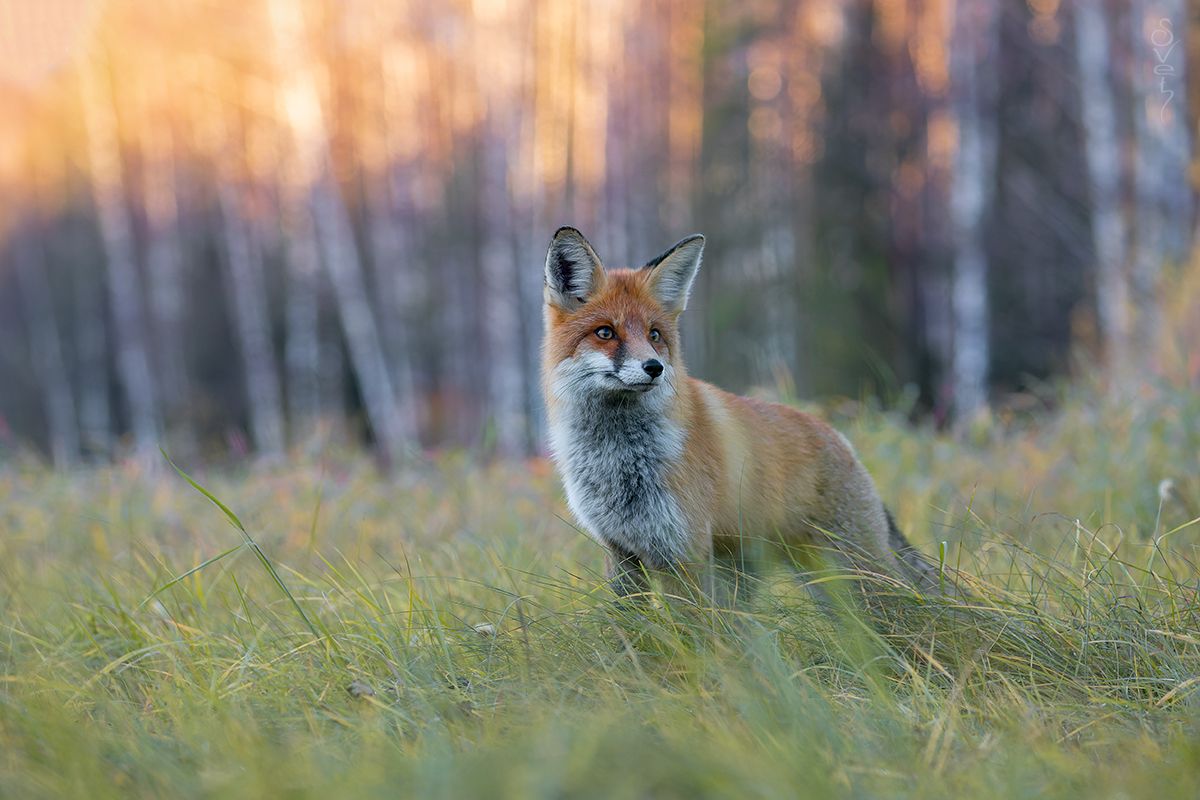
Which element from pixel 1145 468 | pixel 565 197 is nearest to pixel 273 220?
pixel 565 197

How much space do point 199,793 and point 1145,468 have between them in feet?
17.8

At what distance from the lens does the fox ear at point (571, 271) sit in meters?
4.33

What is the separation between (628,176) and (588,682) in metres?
21.8

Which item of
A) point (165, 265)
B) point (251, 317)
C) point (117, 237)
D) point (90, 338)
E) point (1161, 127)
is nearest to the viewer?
point (1161, 127)

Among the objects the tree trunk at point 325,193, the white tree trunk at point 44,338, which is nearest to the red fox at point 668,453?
the tree trunk at point 325,193

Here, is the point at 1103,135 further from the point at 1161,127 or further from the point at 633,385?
the point at 633,385

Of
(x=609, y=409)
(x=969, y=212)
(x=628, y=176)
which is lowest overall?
(x=609, y=409)

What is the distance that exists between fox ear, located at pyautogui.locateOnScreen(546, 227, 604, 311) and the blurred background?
19.8 ft

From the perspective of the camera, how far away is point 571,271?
14.7 feet

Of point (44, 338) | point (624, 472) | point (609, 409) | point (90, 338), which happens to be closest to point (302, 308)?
point (90, 338)

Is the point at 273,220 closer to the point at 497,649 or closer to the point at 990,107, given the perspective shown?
the point at 990,107

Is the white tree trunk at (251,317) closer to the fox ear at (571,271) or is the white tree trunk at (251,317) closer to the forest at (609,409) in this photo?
the forest at (609,409)

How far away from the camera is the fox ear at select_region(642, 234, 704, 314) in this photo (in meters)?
4.50

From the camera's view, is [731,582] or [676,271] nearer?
[731,582]
